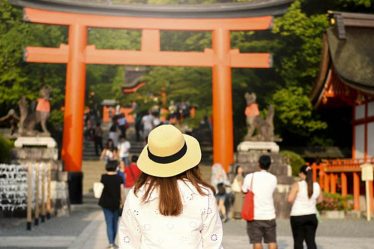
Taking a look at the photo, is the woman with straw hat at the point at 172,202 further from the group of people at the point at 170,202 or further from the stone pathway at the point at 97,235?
the stone pathway at the point at 97,235

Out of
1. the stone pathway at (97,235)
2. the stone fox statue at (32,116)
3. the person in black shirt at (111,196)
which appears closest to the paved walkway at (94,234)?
the stone pathway at (97,235)

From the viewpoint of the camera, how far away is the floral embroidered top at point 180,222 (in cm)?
331

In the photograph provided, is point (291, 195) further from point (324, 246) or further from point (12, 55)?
point (12, 55)

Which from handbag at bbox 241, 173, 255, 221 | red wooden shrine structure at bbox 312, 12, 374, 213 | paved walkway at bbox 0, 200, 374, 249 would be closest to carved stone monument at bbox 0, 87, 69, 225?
paved walkway at bbox 0, 200, 374, 249

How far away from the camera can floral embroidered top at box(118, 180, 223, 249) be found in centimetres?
331

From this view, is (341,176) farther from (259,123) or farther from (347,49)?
(347,49)

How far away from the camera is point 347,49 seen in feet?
70.1

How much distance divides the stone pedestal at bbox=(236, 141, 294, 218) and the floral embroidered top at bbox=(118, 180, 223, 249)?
43.5 feet

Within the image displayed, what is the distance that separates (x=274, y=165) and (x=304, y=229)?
9551 mm

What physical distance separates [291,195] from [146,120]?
24.6m

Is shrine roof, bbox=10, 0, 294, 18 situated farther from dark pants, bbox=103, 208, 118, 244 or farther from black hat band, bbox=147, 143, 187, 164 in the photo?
black hat band, bbox=147, 143, 187, 164

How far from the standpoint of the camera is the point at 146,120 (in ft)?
105

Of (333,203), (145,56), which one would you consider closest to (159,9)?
(145,56)

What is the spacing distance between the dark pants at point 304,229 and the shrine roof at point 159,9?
513 inches
